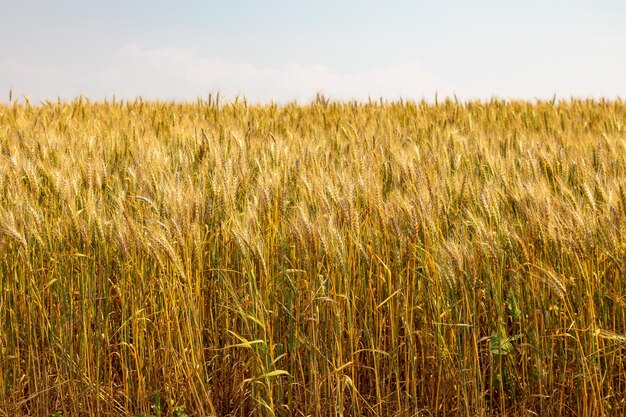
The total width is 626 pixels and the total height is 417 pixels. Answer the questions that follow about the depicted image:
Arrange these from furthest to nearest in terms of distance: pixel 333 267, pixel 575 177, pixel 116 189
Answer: pixel 575 177
pixel 116 189
pixel 333 267

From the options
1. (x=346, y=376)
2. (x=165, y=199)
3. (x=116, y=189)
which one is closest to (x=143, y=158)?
(x=116, y=189)

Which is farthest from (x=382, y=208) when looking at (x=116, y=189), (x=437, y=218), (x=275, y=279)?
(x=116, y=189)

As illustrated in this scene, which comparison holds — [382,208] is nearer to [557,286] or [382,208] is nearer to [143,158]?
[557,286]

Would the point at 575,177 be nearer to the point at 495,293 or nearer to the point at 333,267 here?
the point at 495,293

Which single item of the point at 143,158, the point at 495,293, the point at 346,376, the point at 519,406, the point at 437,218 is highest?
the point at 143,158

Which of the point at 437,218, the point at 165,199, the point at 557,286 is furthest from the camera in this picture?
the point at 437,218

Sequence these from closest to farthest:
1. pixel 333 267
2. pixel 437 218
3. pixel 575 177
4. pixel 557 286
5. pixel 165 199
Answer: pixel 557 286
pixel 333 267
pixel 165 199
pixel 437 218
pixel 575 177

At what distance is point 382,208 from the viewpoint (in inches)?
92.5

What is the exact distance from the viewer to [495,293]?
2.13 m

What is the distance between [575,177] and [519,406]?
134 centimetres

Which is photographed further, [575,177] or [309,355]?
[575,177]

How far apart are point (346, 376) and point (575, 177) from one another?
1.68 meters

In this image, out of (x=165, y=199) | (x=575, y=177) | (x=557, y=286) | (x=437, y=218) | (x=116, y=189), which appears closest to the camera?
(x=557, y=286)

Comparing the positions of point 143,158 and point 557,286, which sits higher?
point 143,158
